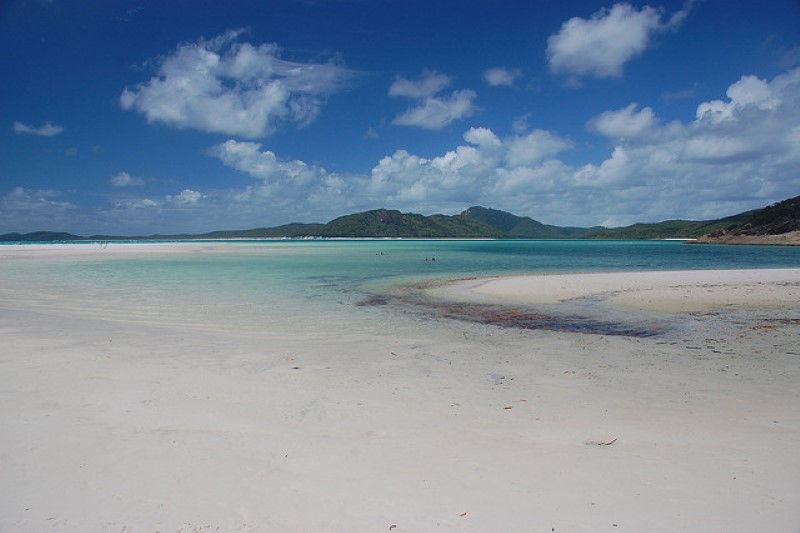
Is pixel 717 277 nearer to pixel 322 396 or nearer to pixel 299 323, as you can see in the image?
pixel 299 323

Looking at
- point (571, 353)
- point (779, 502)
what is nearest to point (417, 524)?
point (779, 502)

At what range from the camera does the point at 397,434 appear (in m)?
5.72

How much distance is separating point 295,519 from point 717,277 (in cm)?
3072

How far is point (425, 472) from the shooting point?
15.5 feet

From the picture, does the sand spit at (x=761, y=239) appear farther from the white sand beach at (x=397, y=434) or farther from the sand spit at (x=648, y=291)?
the white sand beach at (x=397, y=434)

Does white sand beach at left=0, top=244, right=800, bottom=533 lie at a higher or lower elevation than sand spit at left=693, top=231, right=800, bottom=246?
lower

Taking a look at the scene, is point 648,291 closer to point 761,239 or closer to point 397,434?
point 397,434

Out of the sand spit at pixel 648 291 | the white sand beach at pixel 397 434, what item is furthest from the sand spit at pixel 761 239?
the white sand beach at pixel 397 434

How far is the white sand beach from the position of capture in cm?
402

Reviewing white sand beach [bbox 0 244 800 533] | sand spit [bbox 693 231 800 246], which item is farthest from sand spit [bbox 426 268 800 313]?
sand spit [bbox 693 231 800 246]

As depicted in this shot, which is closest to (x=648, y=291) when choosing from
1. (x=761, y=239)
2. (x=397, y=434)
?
(x=397, y=434)

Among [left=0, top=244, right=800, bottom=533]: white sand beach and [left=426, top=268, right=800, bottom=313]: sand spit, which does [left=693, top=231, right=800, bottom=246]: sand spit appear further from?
[left=0, top=244, right=800, bottom=533]: white sand beach

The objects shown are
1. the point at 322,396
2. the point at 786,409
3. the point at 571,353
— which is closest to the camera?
the point at 786,409

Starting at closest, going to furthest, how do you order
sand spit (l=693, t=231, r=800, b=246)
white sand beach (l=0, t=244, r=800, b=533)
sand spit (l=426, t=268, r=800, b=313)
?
white sand beach (l=0, t=244, r=800, b=533), sand spit (l=426, t=268, r=800, b=313), sand spit (l=693, t=231, r=800, b=246)
